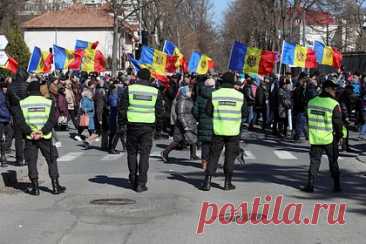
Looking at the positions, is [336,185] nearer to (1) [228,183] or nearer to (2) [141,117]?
(1) [228,183]

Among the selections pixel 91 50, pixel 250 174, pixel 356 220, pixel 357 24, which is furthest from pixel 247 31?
pixel 356 220

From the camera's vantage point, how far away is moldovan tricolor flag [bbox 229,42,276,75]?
75.3 feet

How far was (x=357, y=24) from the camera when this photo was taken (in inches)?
2963

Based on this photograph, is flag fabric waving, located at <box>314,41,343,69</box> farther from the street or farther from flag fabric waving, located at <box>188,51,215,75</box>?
the street

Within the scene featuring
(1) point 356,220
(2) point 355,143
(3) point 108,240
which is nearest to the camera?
(3) point 108,240

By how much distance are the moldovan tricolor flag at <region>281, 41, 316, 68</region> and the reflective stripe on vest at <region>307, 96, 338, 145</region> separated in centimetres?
1290

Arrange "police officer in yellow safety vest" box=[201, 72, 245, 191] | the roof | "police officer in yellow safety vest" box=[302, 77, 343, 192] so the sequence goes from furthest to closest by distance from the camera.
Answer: the roof
"police officer in yellow safety vest" box=[201, 72, 245, 191]
"police officer in yellow safety vest" box=[302, 77, 343, 192]

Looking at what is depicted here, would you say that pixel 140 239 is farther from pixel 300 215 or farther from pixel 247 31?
pixel 247 31

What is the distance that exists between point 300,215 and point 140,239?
8.07 ft

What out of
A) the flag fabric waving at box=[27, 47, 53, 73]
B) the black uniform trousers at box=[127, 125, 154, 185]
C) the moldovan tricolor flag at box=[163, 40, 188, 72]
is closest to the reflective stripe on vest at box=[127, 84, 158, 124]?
the black uniform trousers at box=[127, 125, 154, 185]

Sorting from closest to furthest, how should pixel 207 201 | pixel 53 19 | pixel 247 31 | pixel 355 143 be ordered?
pixel 207 201 < pixel 355 143 < pixel 247 31 < pixel 53 19

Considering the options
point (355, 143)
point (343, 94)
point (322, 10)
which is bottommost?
point (355, 143)

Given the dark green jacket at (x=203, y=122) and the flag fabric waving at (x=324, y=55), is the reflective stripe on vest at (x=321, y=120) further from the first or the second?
the flag fabric waving at (x=324, y=55)

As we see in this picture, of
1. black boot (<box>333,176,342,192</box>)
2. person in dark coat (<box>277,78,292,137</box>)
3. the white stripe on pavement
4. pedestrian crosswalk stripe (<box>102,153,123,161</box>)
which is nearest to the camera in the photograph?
black boot (<box>333,176,342,192</box>)
